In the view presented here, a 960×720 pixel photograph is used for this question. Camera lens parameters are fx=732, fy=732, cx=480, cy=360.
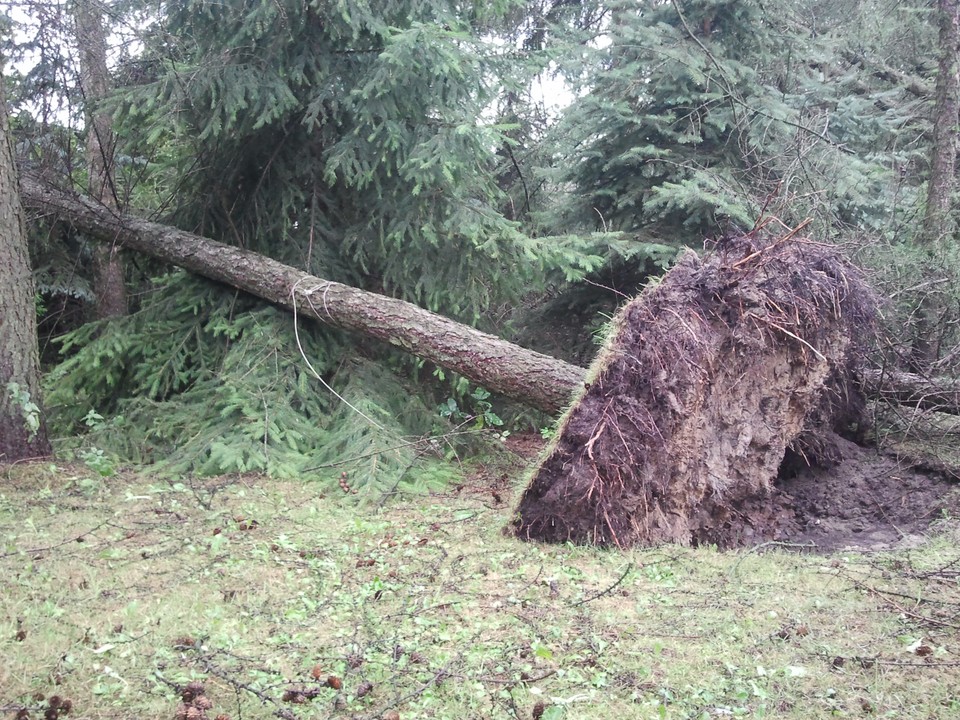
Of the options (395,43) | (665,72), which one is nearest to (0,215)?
(395,43)

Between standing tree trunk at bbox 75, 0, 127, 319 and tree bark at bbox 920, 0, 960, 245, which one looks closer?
standing tree trunk at bbox 75, 0, 127, 319

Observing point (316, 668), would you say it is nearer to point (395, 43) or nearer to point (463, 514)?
point (463, 514)

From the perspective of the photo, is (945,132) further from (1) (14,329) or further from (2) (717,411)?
(1) (14,329)

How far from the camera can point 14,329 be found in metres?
6.25

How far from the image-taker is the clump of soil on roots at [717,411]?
16.6 ft

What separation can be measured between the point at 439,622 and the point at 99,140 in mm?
6913

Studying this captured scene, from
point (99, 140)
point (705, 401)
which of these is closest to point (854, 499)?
point (705, 401)

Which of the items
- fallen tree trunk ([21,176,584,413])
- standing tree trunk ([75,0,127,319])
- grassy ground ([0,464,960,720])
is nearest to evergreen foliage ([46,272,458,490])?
fallen tree trunk ([21,176,584,413])

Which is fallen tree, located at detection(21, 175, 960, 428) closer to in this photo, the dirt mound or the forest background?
the forest background

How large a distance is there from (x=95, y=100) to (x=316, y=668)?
23.9ft

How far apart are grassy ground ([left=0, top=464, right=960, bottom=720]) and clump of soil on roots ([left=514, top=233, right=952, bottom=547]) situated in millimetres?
393

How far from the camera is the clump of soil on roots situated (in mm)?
5051

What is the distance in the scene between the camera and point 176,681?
2.97 meters

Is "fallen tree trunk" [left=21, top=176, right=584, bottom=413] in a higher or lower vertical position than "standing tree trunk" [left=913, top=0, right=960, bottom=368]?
lower
